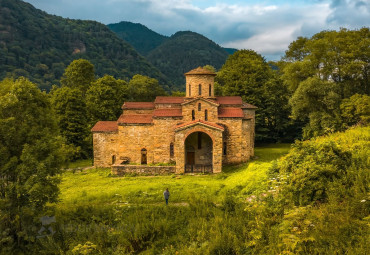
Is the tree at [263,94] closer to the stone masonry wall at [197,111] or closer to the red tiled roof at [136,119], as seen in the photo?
the stone masonry wall at [197,111]

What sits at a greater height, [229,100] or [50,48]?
[50,48]

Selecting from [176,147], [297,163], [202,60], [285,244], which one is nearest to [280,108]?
[176,147]

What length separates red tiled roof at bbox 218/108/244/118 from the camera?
2542cm

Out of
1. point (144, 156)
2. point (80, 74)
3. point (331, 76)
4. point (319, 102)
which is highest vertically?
point (80, 74)

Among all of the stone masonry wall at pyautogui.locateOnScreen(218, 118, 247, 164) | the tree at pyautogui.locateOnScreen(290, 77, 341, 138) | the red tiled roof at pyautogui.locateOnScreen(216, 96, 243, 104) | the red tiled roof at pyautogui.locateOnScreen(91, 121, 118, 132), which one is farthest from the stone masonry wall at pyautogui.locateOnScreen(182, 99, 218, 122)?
the tree at pyautogui.locateOnScreen(290, 77, 341, 138)

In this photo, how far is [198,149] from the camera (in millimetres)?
26406

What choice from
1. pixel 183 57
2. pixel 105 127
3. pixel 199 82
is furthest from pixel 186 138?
pixel 183 57

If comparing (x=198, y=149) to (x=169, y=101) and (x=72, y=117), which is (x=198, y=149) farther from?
(x=72, y=117)

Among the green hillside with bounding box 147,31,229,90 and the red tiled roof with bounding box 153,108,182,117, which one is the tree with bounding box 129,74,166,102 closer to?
the red tiled roof with bounding box 153,108,182,117

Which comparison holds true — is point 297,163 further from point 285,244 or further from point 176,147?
point 176,147

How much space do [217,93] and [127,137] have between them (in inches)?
780

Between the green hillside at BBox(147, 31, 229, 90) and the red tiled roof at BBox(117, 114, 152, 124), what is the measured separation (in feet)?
292

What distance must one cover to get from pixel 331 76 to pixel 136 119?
73.8 feet

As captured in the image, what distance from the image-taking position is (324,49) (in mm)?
30266
